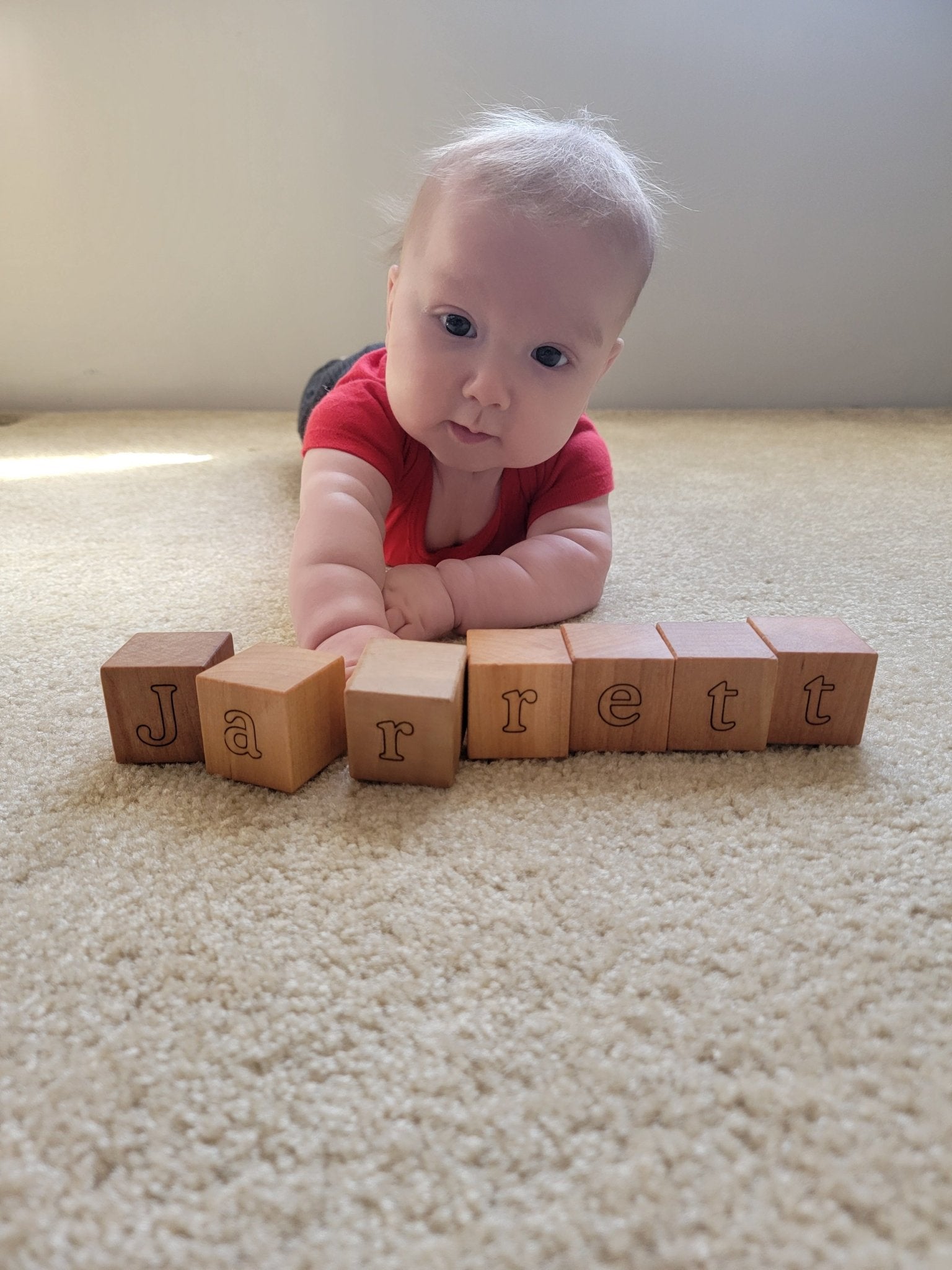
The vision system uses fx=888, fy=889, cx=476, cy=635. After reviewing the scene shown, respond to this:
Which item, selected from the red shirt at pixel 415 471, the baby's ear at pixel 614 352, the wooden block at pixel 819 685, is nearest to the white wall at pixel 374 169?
the red shirt at pixel 415 471

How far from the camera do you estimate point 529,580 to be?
0.82m

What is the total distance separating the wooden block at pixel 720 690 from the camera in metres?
0.59

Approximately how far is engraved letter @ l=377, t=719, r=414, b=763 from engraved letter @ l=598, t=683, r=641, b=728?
136 millimetres

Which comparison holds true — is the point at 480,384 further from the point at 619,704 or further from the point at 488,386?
the point at 619,704

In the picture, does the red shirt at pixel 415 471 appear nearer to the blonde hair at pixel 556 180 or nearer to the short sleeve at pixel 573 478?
the short sleeve at pixel 573 478

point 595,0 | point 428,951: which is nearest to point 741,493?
point 428,951

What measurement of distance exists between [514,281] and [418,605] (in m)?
0.28

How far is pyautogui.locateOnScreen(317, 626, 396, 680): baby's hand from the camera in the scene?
67cm

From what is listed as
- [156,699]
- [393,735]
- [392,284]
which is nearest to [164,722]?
[156,699]

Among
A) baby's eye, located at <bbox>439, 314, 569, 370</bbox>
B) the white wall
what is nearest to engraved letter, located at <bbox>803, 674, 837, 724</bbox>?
baby's eye, located at <bbox>439, 314, 569, 370</bbox>

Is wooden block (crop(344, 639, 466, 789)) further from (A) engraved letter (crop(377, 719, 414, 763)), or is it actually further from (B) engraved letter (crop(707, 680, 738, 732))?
(B) engraved letter (crop(707, 680, 738, 732))

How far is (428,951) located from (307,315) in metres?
1.69

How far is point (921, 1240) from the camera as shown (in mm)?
311

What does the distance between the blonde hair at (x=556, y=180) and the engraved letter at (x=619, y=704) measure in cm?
36
